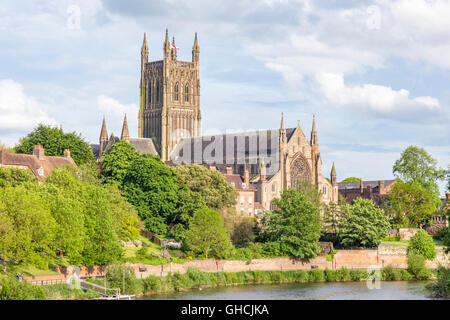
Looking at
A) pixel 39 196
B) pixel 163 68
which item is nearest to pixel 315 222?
pixel 39 196

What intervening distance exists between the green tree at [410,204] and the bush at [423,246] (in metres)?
18.2

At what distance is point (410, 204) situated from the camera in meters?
105

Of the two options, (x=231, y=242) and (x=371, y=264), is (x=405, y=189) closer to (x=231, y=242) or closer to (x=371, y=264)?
(x=371, y=264)

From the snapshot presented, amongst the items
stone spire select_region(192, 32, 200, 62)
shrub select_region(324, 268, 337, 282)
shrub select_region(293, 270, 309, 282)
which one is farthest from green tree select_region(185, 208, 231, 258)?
stone spire select_region(192, 32, 200, 62)

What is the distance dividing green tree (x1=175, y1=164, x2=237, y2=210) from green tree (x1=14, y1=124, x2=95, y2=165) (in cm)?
1122

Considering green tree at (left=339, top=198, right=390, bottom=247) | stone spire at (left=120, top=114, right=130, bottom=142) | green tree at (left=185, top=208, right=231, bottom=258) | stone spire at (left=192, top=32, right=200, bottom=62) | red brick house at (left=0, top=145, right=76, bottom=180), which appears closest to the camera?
green tree at (left=185, top=208, right=231, bottom=258)

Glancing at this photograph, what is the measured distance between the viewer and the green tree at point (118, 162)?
8762cm

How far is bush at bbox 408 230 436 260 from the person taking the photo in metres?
84.8

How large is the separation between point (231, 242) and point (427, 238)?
2141cm

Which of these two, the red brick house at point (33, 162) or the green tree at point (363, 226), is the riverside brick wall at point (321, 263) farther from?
the red brick house at point (33, 162)

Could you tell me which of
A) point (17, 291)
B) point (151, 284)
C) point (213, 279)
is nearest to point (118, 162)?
point (213, 279)

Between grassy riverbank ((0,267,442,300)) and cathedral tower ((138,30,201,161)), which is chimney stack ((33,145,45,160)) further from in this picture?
cathedral tower ((138,30,201,161))
